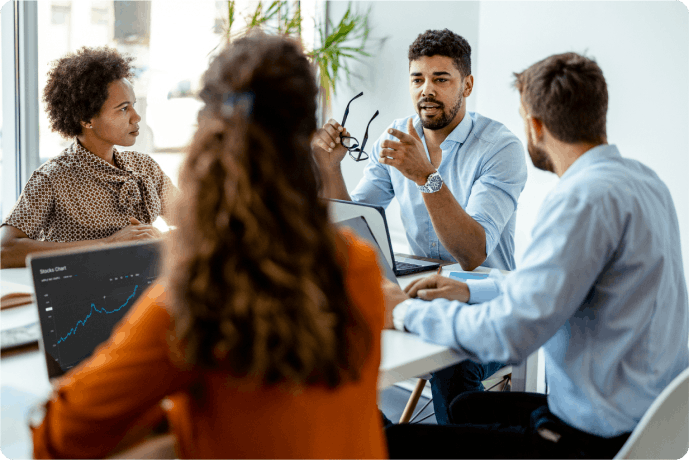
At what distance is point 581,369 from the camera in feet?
3.62

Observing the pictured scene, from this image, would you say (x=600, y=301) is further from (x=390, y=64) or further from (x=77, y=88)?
(x=390, y=64)

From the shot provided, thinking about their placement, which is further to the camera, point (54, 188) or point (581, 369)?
point (54, 188)

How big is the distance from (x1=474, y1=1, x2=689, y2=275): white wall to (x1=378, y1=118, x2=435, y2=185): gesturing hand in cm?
92

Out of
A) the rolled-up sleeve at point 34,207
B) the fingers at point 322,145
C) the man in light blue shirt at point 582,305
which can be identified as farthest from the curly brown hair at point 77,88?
the man in light blue shirt at point 582,305

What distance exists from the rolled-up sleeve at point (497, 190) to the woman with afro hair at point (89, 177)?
3.46 feet

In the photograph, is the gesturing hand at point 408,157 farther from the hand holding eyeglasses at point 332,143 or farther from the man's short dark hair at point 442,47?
the man's short dark hair at point 442,47

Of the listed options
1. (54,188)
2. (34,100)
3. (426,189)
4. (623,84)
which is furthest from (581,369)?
(34,100)

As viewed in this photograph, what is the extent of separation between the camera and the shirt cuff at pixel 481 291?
1.39m

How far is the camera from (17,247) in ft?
5.61

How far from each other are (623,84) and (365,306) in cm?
240

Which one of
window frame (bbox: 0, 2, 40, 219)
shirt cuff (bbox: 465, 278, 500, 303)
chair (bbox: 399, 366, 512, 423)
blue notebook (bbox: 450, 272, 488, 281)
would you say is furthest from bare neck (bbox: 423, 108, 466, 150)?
window frame (bbox: 0, 2, 40, 219)

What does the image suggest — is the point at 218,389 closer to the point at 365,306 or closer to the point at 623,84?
the point at 365,306

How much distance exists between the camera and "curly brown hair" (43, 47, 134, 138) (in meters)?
2.05

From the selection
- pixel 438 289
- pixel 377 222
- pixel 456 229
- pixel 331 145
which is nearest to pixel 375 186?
pixel 331 145
